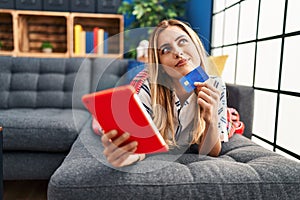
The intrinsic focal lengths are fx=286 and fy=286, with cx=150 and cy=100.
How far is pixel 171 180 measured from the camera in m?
0.72

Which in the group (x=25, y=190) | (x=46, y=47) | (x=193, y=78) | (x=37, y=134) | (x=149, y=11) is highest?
(x=149, y=11)

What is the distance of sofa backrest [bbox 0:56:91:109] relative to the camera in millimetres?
1928

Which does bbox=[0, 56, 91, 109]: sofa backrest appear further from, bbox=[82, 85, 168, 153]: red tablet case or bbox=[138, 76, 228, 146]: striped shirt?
bbox=[82, 85, 168, 153]: red tablet case

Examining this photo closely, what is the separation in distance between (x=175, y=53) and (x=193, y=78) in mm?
83

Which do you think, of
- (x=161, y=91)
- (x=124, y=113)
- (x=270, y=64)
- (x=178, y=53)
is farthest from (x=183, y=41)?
(x=270, y=64)

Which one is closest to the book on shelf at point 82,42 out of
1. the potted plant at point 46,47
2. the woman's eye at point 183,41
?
the potted plant at point 46,47

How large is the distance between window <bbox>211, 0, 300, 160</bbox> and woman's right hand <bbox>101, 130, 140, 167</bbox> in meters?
0.88

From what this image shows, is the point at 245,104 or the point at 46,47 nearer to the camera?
the point at 245,104

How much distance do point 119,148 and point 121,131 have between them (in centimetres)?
6

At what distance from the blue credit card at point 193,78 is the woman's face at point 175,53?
0.01 metres

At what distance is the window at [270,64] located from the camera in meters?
1.29

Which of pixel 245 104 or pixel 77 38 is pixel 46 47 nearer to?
pixel 77 38

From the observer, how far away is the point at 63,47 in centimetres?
317

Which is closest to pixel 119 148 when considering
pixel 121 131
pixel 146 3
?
pixel 121 131
